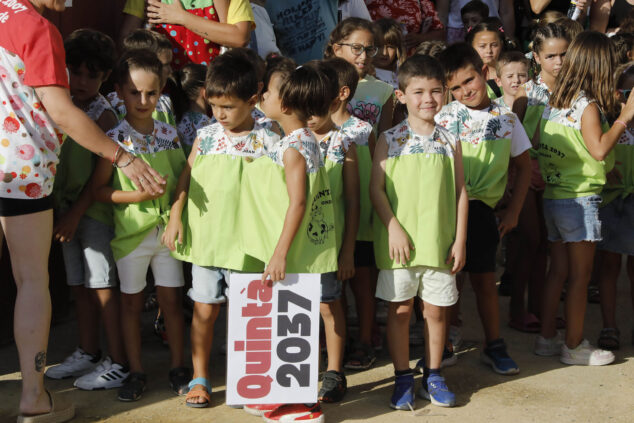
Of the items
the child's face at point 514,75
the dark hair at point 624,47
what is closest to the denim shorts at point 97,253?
the child's face at point 514,75

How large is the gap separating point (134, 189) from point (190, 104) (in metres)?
0.83

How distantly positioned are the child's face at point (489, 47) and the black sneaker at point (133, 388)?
3.48 m

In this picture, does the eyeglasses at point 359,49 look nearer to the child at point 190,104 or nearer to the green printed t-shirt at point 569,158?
the child at point 190,104

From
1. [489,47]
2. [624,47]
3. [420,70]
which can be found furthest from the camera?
[489,47]

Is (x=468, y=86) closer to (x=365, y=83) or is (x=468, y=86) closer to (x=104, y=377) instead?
(x=365, y=83)

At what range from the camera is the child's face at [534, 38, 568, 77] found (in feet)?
17.1

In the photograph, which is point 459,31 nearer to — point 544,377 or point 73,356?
point 544,377

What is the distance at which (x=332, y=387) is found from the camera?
4176mm

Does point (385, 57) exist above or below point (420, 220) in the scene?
above

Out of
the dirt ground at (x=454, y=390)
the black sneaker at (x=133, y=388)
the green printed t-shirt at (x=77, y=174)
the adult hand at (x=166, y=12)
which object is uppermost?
the adult hand at (x=166, y=12)

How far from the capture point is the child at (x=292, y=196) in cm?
377

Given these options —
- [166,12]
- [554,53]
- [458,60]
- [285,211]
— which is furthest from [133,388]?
[554,53]

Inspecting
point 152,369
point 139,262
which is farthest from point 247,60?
point 152,369

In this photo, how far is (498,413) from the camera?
160 inches
